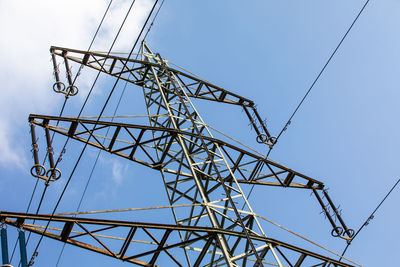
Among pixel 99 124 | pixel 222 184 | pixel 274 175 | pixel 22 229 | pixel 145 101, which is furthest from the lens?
pixel 145 101

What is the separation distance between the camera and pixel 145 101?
1559 centimetres

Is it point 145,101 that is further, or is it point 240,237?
point 145,101

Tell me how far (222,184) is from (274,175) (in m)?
2.81

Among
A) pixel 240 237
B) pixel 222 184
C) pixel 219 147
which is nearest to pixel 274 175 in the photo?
pixel 219 147

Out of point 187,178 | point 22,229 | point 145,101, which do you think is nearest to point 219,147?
point 187,178

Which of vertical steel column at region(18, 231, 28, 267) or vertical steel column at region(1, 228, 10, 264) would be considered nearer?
vertical steel column at region(18, 231, 28, 267)

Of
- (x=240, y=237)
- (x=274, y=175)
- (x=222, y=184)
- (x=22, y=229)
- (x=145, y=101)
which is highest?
(x=145, y=101)

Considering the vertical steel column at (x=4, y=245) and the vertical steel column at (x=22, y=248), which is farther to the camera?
the vertical steel column at (x=4, y=245)

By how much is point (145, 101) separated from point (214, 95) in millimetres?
2643

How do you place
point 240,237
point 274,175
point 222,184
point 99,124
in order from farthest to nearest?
point 274,175 → point 99,124 → point 222,184 → point 240,237

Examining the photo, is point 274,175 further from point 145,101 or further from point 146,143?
point 145,101

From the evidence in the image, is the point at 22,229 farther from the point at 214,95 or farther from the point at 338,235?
the point at 214,95

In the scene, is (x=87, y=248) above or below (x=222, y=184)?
below

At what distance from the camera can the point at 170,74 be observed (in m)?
15.8
